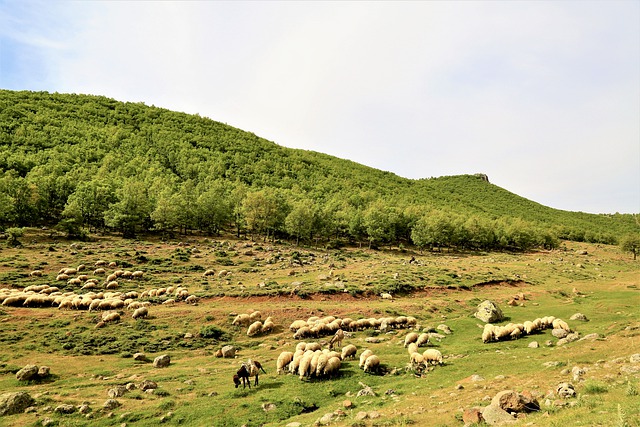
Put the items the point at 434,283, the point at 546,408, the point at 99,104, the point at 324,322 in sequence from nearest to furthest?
1. the point at 546,408
2. the point at 324,322
3. the point at 434,283
4. the point at 99,104

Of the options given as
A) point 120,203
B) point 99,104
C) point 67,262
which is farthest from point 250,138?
point 67,262

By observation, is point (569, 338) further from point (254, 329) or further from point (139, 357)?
point (139, 357)

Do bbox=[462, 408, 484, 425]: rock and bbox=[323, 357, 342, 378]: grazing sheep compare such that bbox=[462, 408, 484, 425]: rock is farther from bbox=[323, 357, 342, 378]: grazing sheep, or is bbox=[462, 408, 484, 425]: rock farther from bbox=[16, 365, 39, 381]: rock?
bbox=[16, 365, 39, 381]: rock

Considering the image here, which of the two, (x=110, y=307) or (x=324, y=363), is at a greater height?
(x=324, y=363)

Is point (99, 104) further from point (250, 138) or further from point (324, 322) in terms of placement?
point (324, 322)

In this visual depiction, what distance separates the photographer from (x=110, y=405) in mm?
17938

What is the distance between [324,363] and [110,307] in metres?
27.8

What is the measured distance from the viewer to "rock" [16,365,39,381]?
21.8 meters

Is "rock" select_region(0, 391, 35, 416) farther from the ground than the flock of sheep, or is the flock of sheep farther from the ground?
the flock of sheep

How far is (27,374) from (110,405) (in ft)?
29.1

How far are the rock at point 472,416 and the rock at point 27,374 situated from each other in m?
26.3

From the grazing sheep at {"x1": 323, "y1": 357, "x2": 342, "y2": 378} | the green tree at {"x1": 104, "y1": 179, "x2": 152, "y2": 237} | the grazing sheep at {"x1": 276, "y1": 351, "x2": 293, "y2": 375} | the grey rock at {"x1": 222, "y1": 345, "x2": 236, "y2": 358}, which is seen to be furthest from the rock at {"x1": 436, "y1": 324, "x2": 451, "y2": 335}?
the green tree at {"x1": 104, "y1": 179, "x2": 152, "y2": 237}

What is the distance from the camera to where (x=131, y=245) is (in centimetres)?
7106

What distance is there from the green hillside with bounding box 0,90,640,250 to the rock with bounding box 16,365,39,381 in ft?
198
